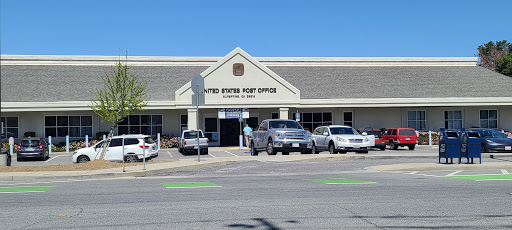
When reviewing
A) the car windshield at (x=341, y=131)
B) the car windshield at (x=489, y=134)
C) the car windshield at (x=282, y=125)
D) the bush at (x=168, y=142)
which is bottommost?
the bush at (x=168, y=142)

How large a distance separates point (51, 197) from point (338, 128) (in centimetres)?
1837

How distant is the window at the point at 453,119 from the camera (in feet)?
138

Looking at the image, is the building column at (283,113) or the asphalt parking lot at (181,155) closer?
the asphalt parking lot at (181,155)

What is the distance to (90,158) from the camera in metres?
25.2

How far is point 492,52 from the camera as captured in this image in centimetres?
7794

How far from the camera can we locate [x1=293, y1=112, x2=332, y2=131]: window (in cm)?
4159

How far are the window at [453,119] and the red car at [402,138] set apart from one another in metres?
8.98

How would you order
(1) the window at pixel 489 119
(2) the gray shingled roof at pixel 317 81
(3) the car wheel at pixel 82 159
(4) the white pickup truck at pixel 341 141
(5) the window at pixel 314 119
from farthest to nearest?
(1) the window at pixel 489 119, (5) the window at pixel 314 119, (2) the gray shingled roof at pixel 317 81, (4) the white pickup truck at pixel 341 141, (3) the car wheel at pixel 82 159

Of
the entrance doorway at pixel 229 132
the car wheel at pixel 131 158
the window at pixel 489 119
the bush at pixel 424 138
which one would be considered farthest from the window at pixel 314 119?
the car wheel at pixel 131 158

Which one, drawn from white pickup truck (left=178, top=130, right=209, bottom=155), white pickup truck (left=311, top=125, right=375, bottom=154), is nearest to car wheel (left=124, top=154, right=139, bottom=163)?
white pickup truck (left=178, top=130, right=209, bottom=155)

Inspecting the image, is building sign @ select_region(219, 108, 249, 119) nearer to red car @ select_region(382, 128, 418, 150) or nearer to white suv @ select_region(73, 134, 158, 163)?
red car @ select_region(382, 128, 418, 150)

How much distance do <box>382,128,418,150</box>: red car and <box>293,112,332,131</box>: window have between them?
23.5 ft

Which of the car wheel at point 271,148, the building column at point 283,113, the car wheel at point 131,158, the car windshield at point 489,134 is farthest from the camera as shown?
the building column at point 283,113

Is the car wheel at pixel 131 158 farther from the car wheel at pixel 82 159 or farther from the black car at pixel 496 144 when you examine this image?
the black car at pixel 496 144
